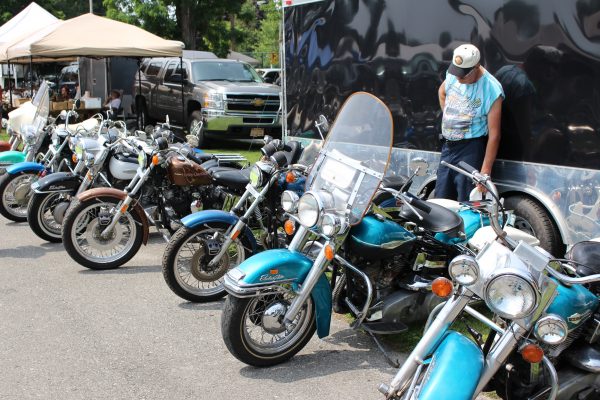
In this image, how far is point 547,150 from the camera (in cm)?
Result: 514

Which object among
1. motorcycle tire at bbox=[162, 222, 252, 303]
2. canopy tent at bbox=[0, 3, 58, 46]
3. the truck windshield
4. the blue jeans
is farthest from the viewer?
canopy tent at bbox=[0, 3, 58, 46]

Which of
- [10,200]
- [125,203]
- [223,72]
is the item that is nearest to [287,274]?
[125,203]

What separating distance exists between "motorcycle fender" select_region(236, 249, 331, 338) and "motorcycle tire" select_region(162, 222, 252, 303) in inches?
47.7

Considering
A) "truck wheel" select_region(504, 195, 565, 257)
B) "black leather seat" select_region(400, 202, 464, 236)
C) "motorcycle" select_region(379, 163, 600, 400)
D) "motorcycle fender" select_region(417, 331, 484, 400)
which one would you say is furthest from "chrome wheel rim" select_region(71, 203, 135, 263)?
"motorcycle fender" select_region(417, 331, 484, 400)

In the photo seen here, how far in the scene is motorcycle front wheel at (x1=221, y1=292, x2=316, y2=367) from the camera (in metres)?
3.88

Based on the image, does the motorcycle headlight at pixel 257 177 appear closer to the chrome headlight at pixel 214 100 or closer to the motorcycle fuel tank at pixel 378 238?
the motorcycle fuel tank at pixel 378 238

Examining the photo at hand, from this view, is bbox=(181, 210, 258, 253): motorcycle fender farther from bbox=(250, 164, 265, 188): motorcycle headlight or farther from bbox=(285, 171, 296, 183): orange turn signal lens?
bbox=(285, 171, 296, 183): orange turn signal lens

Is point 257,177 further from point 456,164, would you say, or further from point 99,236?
point 99,236

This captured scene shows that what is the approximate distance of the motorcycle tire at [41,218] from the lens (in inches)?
271

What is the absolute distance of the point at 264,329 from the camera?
3.98 meters

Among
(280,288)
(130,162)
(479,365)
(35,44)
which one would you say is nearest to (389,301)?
(280,288)

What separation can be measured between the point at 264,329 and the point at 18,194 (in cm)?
503

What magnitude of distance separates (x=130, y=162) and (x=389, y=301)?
370 centimetres

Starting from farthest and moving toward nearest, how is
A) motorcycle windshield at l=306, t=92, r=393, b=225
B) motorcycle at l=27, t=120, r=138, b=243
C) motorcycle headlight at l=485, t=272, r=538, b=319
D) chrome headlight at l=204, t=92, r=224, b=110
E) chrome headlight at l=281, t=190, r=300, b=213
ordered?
chrome headlight at l=204, t=92, r=224, b=110 < motorcycle at l=27, t=120, r=138, b=243 < chrome headlight at l=281, t=190, r=300, b=213 < motorcycle windshield at l=306, t=92, r=393, b=225 < motorcycle headlight at l=485, t=272, r=538, b=319
